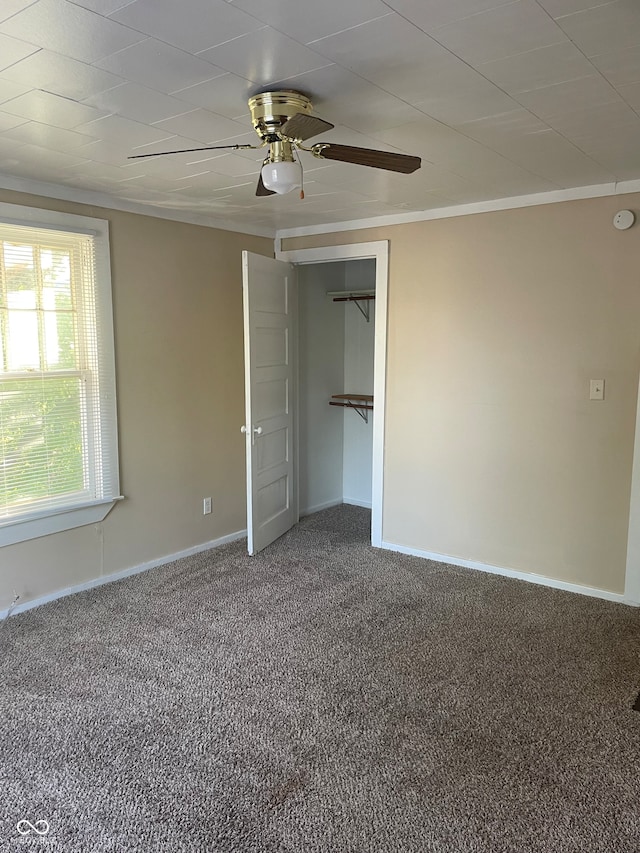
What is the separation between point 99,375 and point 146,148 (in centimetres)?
142

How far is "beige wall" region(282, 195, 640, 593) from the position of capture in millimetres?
3324

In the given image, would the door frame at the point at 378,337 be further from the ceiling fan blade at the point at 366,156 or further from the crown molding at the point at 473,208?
the ceiling fan blade at the point at 366,156

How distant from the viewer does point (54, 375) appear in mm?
3322

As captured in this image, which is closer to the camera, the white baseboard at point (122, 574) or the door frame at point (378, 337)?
the white baseboard at point (122, 574)

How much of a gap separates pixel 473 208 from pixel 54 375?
2653 millimetres

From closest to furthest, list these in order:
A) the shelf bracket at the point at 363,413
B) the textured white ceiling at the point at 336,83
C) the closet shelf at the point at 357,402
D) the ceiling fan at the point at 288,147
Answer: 1. the textured white ceiling at the point at 336,83
2. the ceiling fan at the point at 288,147
3. the closet shelf at the point at 357,402
4. the shelf bracket at the point at 363,413

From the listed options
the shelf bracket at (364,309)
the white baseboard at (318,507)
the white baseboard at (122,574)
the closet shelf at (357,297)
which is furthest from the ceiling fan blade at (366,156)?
the white baseboard at (318,507)

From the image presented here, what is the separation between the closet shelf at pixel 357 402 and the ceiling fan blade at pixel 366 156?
320 cm

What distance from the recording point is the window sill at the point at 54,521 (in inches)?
126

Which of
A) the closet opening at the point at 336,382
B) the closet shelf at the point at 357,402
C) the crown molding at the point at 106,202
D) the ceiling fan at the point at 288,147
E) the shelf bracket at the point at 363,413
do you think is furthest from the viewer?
the shelf bracket at the point at 363,413

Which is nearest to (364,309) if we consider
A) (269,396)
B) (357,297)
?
(357,297)

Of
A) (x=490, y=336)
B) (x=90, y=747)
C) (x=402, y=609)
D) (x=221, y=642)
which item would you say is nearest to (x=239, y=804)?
(x=90, y=747)

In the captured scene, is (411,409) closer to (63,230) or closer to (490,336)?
(490,336)

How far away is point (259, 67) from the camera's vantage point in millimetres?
1796
